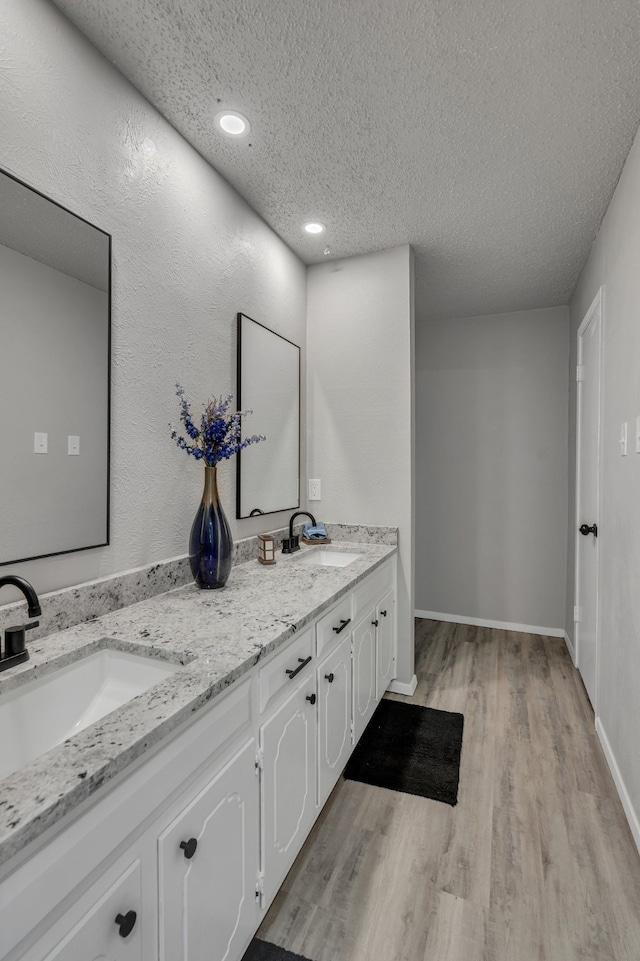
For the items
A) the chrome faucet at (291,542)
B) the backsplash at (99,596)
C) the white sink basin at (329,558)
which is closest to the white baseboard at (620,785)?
the white sink basin at (329,558)

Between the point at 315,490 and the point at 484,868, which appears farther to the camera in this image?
the point at 315,490

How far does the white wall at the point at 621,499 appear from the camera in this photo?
5.65 ft

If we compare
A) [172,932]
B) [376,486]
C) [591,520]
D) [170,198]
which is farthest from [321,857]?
[170,198]

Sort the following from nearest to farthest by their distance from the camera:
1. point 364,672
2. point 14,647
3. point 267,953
A: point 14,647
point 267,953
point 364,672

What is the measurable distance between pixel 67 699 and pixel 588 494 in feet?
9.10

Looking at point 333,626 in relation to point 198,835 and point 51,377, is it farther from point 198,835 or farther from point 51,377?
point 51,377

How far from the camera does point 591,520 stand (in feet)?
8.77

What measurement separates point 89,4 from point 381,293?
1752mm

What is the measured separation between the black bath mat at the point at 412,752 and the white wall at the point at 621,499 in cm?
66

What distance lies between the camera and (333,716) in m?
1.73

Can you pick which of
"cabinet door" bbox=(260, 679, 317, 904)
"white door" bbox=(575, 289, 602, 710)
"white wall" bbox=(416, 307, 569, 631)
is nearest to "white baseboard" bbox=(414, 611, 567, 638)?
"white wall" bbox=(416, 307, 569, 631)

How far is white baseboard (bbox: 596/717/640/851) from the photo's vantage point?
1647mm

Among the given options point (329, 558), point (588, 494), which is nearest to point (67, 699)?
point (329, 558)

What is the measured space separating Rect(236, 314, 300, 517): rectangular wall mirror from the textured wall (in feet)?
0.31
